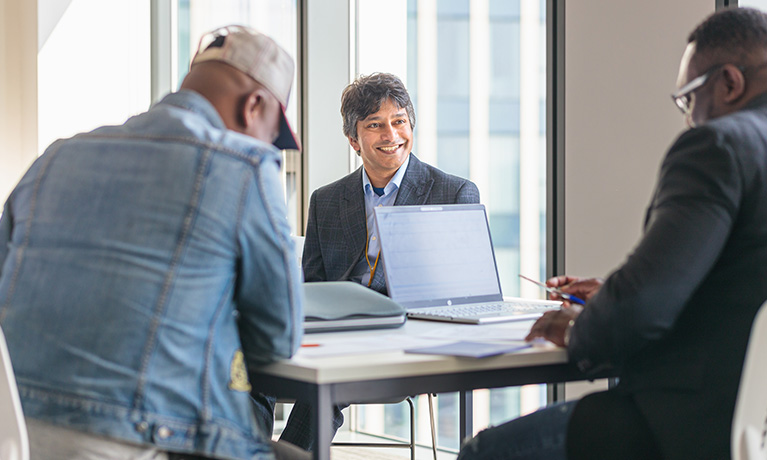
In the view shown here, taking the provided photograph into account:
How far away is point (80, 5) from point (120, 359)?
4.45 metres

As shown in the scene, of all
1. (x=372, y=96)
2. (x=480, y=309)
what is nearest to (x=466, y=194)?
(x=372, y=96)

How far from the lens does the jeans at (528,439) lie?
1551mm

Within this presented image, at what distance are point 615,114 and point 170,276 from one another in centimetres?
206

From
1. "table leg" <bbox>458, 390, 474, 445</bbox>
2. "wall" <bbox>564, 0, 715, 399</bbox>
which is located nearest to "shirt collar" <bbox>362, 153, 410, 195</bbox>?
"wall" <bbox>564, 0, 715, 399</bbox>

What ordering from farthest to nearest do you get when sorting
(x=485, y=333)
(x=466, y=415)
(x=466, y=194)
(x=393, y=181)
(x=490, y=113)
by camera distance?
(x=490, y=113) → (x=393, y=181) → (x=466, y=194) → (x=466, y=415) → (x=485, y=333)

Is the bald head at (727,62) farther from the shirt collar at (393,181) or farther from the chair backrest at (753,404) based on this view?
the shirt collar at (393,181)

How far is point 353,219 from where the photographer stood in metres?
2.86

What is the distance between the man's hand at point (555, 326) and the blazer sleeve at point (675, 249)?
0.46ft

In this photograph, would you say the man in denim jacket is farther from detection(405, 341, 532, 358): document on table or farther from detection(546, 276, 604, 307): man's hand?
detection(546, 276, 604, 307): man's hand

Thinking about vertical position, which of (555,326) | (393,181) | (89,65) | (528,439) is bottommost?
(528,439)

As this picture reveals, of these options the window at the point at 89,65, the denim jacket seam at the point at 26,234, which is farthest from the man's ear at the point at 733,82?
the window at the point at 89,65

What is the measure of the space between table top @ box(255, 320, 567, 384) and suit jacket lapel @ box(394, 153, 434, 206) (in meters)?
1.10

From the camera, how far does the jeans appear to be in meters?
1.55

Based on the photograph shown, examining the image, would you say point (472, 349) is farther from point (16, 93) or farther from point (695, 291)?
point (16, 93)
